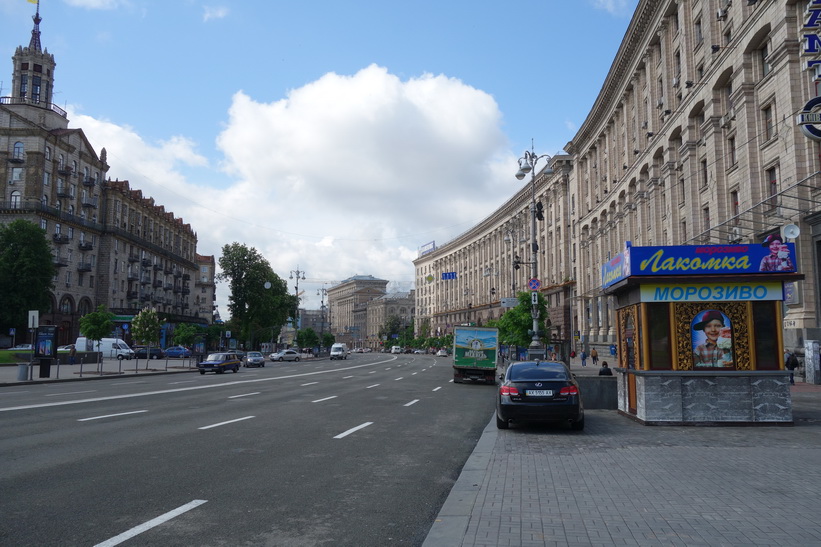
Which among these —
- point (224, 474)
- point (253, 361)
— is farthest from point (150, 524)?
point (253, 361)

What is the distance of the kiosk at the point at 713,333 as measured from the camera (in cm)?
1260

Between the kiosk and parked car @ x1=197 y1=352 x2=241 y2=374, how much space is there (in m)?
34.5

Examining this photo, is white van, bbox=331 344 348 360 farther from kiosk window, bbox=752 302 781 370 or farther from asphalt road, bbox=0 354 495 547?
kiosk window, bbox=752 302 781 370

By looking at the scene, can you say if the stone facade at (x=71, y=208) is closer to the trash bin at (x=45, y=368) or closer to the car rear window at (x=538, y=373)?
the trash bin at (x=45, y=368)

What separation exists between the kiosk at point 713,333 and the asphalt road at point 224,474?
4.17 m

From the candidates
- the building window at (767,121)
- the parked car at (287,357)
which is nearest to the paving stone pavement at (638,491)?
the building window at (767,121)

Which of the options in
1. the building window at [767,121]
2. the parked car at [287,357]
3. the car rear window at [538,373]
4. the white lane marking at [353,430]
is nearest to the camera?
the white lane marking at [353,430]

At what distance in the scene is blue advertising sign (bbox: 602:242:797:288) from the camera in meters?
12.6

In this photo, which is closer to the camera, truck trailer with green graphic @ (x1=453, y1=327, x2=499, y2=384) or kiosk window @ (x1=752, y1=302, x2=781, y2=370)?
kiosk window @ (x1=752, y1=302, x2=781, y2=370)

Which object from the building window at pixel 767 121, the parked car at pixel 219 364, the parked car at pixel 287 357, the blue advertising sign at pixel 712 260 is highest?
the building window at pixel 767 121

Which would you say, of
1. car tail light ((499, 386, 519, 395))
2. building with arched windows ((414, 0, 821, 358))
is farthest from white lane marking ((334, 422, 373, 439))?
building with arched windows ((414, 0, 821, 358))

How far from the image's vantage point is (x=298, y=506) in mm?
6410

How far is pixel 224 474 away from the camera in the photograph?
7.86m

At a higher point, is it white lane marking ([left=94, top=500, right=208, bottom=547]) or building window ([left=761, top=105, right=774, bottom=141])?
building window ([left=761, top=105, right=774, bottom=141])
